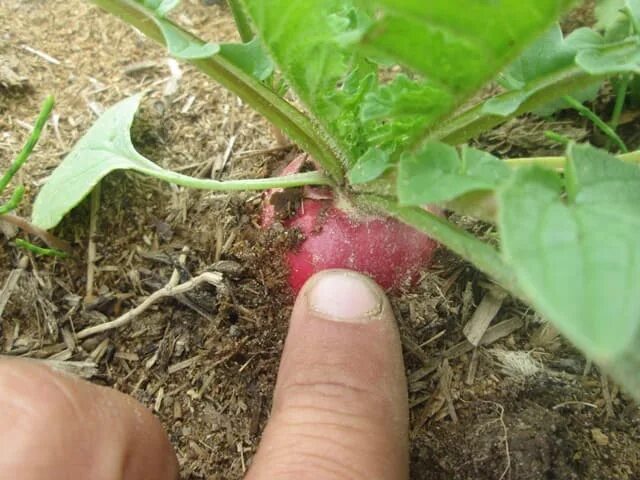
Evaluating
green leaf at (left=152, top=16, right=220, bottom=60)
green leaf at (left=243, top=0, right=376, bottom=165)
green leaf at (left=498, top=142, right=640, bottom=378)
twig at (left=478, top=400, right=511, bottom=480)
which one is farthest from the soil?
green leaf at (left=498, top=142, right=640, bottom=378)

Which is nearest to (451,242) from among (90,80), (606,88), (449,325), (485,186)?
(485,186)

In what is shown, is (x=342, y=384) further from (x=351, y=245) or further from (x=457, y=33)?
(x=457, y=33)

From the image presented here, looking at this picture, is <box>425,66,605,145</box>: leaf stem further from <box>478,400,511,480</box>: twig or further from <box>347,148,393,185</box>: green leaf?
<box>478,400,511,480</box>: twig

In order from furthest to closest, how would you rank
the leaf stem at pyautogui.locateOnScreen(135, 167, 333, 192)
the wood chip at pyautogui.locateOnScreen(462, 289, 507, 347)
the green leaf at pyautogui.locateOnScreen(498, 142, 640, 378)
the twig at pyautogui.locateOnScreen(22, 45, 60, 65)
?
the twig at pyautogui.locateOnScreen(22, 45, 60, 65), the wood chip at pyautogui.locateOnScreen(462, 289, 507, 347), the leaf stem at pyautogui.locateOnScreen(135, 167, 333, 192), the green leaf at pyautogui.locateOnScreen(498, 142, 640, 378)

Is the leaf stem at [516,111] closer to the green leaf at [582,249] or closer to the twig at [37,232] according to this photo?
the green leaf at [582,249]

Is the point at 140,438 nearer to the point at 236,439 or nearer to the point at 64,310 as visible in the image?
the point at 236,439

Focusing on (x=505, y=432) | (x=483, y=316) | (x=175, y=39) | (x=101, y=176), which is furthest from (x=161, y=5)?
(x=505, y=432)
